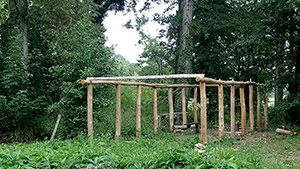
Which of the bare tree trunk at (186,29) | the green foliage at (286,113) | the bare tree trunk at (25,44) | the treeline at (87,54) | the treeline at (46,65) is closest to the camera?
the treeline at (46,65)

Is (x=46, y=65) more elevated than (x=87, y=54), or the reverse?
(x=87, y=54)

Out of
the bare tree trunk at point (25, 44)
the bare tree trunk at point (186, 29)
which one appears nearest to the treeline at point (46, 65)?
the bare tree trunk at point (25, 44)

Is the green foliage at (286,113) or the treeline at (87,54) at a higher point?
the treeline at (87,54)

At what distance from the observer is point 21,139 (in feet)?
46.9

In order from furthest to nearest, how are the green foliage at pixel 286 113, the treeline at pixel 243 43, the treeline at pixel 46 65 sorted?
1. the treeline at pixel 243 43
2. the green foliage at pixel 286 113
3. the treeline at pixel 46 65

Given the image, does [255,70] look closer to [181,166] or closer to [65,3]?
[65,3]

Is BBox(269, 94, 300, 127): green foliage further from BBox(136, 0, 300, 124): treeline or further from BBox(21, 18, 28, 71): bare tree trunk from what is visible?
BBox(21, 18, 28, 71): bare tree trunk

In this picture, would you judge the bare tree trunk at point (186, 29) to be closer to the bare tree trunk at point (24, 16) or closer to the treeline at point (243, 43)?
the treeline at point (243, 43)

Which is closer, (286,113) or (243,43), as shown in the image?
(243,43)

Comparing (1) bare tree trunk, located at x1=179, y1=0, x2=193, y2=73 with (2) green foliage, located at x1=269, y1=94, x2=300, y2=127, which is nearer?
(2) green foliage, located at x1=269, y1=94, x2=300, y2=127

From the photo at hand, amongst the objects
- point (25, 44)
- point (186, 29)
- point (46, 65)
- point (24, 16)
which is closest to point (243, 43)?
point (186, 29)

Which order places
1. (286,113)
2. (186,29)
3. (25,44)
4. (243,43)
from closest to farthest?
(25,44), (243,43), (286,113), (186,29)

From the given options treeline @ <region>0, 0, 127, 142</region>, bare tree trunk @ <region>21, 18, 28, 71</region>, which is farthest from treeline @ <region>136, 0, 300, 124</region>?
bare tree trunk @ <region>21, 18, 28, 71</region>

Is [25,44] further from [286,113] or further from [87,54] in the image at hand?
[286,113]
